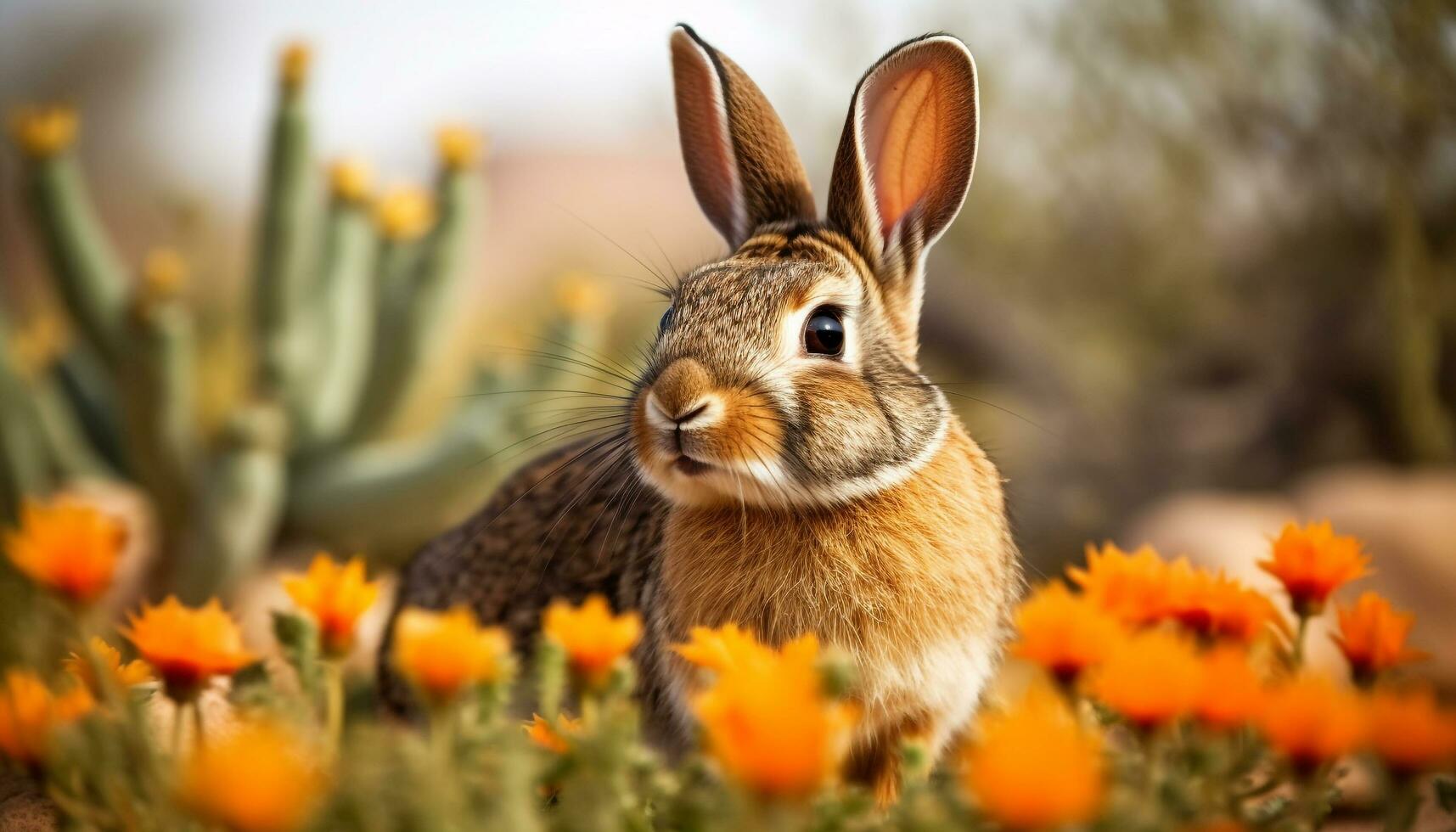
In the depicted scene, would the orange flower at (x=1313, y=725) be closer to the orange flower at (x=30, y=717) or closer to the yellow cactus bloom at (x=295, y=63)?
the orange flower at (x=30, y=717)

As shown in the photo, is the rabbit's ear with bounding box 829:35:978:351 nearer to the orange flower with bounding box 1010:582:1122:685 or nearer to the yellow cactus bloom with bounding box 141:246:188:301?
the orange flower with bounding box 1010:582:1122:685

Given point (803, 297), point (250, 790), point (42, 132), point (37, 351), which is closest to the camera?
point (250, 790)

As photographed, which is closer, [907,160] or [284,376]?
[907,160]

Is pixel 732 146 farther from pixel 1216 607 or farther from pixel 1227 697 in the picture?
pixel 1227 697

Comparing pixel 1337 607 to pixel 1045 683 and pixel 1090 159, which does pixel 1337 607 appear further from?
pixel 1090 159

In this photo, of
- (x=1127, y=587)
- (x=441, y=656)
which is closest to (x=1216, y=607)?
(x=1127, y=587)

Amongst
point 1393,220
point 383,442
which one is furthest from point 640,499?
point 1393,220

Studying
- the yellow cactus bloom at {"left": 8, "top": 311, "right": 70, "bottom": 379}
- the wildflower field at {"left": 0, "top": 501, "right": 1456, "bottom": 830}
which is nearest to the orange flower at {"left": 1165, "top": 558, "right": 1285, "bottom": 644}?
the wildflower field at {"left": 0, "top": 501, "right": 1456, "bottom": 830}
